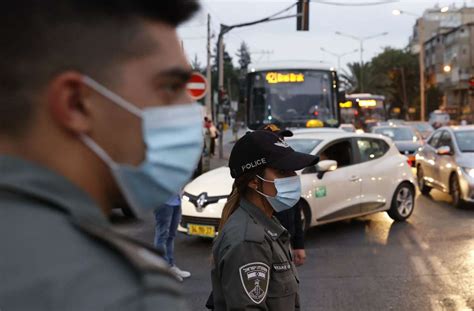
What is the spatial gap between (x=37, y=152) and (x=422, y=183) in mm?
14368

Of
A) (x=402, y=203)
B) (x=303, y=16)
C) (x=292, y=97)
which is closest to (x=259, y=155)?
(x=402, y=203)

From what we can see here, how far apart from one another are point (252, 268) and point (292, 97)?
13812 millimetres

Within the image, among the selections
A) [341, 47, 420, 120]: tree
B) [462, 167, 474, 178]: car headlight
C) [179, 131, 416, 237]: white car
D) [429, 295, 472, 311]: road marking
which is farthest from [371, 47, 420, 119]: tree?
[429, 295, 472, 311]: road marking

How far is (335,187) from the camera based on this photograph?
955 centimetres

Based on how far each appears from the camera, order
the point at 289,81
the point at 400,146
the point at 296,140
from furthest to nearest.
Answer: the point at 400,146, the point at 289,81, the point at 296,140

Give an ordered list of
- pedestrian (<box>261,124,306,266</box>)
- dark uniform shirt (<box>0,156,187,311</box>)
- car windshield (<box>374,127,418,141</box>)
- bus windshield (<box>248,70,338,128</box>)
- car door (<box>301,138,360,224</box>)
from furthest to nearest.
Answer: car windshield (<box>374,127,418,141</box>)
bus windshield (<box>248,70,338,128</box>)
car door (<box>301,138,360,224</box>)
pedestrian (<box>261,124,306,266</box>)
dark uniform shirt (<box>0,156,187,311</box>)

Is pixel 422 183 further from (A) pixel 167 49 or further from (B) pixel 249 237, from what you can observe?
(A) pixel 167 49

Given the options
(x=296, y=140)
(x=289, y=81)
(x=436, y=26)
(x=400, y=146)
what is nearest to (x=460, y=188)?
(x=296, y=140)

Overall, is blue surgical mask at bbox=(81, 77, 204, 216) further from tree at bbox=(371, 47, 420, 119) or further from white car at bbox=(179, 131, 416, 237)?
tree at bbox=(371, 47, 420, 119)

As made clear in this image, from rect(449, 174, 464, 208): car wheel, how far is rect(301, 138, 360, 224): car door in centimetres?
305

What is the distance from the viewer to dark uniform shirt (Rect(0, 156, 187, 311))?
96 cm

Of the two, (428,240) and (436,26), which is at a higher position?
(436,26)

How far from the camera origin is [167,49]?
1.18 meters

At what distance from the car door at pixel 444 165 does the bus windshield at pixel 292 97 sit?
345 centimetres
